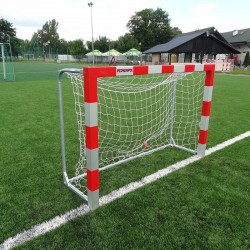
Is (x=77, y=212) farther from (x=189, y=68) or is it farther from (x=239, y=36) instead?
(x=239, y=36)

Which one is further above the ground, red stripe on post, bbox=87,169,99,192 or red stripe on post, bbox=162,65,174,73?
red stripe on post, bbox=162,65,174,73

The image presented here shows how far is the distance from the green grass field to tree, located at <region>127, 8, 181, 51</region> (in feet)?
191

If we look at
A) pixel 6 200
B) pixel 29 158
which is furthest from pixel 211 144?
pixel 6 200

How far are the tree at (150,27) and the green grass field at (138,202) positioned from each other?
5817 cm

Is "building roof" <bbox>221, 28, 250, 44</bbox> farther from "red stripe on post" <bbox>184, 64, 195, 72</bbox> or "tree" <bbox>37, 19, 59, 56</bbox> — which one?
"tree" <bbox>37, 19, 59, 56</bbox>

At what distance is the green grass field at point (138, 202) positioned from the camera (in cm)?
191

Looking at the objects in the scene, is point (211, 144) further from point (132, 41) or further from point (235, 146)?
point (132, 41)

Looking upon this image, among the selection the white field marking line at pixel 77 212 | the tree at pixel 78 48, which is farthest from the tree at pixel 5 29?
the white field marking line at pixel 77 212

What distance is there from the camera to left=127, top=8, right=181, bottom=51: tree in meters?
58.7

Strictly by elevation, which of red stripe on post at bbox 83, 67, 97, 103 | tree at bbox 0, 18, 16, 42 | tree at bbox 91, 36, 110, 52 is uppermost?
tree at bbox 0, 18, 16, 42

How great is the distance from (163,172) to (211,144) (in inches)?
53.5

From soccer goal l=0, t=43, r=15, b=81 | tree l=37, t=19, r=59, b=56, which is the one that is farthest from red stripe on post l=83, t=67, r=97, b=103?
tree l=37, t=19, r=59, b=56

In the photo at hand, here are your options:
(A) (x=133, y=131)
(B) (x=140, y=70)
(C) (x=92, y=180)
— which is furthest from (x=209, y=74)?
(C) (x=92, y=180)

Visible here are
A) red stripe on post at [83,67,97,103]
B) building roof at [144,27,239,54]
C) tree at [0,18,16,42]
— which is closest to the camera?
red stripe on post at [83,67,97,103]
